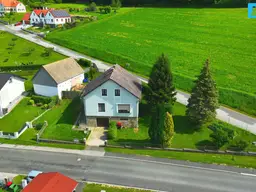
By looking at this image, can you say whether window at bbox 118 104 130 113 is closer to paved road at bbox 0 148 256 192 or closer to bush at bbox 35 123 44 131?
paved road at bbox 0 148 256 192

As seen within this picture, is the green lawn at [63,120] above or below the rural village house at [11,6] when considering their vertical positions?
below

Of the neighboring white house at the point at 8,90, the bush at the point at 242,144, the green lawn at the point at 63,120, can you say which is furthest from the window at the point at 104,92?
the bush at the point at 242,144

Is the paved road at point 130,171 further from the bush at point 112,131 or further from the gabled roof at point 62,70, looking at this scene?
the gabled roof at point 62,70

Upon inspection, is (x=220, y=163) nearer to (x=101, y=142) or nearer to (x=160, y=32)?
(x=101, y=142)

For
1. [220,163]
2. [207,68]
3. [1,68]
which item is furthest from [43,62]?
[220,163]

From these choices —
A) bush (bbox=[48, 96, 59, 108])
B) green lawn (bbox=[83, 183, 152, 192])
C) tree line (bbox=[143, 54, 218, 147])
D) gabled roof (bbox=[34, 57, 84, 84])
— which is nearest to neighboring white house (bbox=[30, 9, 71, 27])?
gabled roof (bbox=[34, 57, 84, 84])

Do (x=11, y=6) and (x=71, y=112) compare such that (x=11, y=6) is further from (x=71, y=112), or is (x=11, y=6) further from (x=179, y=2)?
(x=71, y=112)
